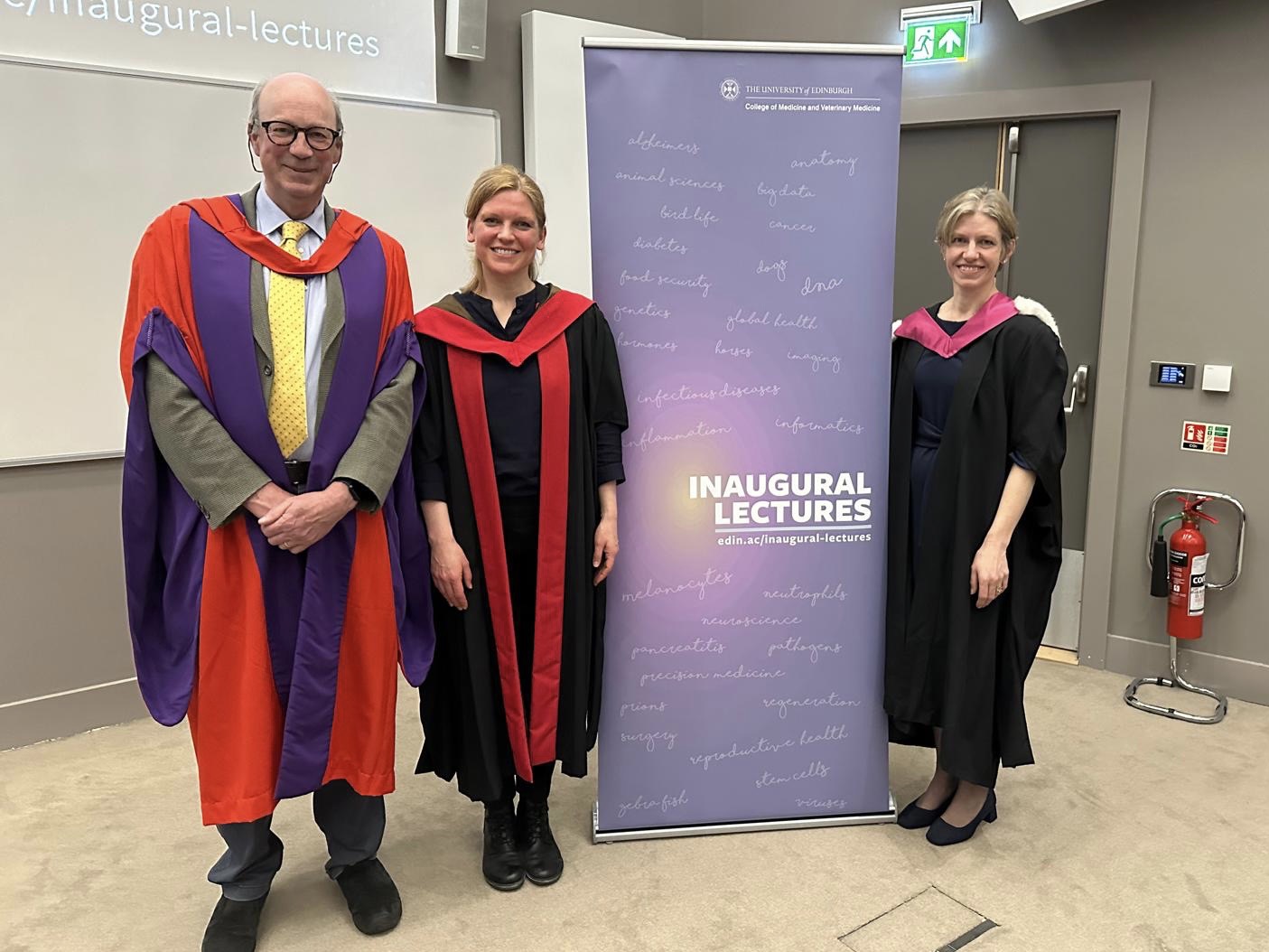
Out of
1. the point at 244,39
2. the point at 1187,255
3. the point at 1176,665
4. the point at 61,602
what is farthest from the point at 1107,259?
the point at 61,602

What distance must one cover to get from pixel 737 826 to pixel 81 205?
2582 mm

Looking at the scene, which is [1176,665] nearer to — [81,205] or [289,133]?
[289,133]

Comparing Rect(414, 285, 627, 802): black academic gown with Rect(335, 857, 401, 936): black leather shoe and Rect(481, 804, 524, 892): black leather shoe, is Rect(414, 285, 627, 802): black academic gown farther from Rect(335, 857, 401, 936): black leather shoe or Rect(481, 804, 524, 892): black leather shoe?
Rect(335, 857, 401, 936): black leather shoe

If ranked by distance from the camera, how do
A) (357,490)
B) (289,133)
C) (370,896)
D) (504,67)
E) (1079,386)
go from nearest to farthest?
(289,133) → (357,490) → (370,896) → (1079,386) → (504,67)

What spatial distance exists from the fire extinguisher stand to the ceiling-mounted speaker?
294 centimetres

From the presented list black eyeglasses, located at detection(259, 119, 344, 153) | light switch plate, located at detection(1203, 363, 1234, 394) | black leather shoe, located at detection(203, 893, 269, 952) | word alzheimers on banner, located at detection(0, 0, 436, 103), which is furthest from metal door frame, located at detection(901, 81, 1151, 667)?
black leather shoe, located at detection(203, 893, 269, 952)

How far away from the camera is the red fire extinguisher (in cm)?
332

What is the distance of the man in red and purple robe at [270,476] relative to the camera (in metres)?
1.84

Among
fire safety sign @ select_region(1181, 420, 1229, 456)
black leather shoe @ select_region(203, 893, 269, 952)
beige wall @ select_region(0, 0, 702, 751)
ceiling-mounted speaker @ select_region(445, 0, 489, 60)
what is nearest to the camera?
black leather shoe @ select_region(203, 893, 269, 952)

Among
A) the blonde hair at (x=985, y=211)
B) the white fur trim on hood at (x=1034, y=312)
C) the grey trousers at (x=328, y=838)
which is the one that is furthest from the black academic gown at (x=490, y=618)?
the white fur trim on hood at (x=1034, y=312)

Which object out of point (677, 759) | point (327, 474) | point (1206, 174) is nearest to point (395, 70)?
point (327, 474)

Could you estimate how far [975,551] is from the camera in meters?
2.35

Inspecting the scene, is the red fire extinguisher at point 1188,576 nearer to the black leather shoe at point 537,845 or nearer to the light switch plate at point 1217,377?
the light switch plate at point 1217,377

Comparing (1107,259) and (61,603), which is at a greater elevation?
(1107,259)
